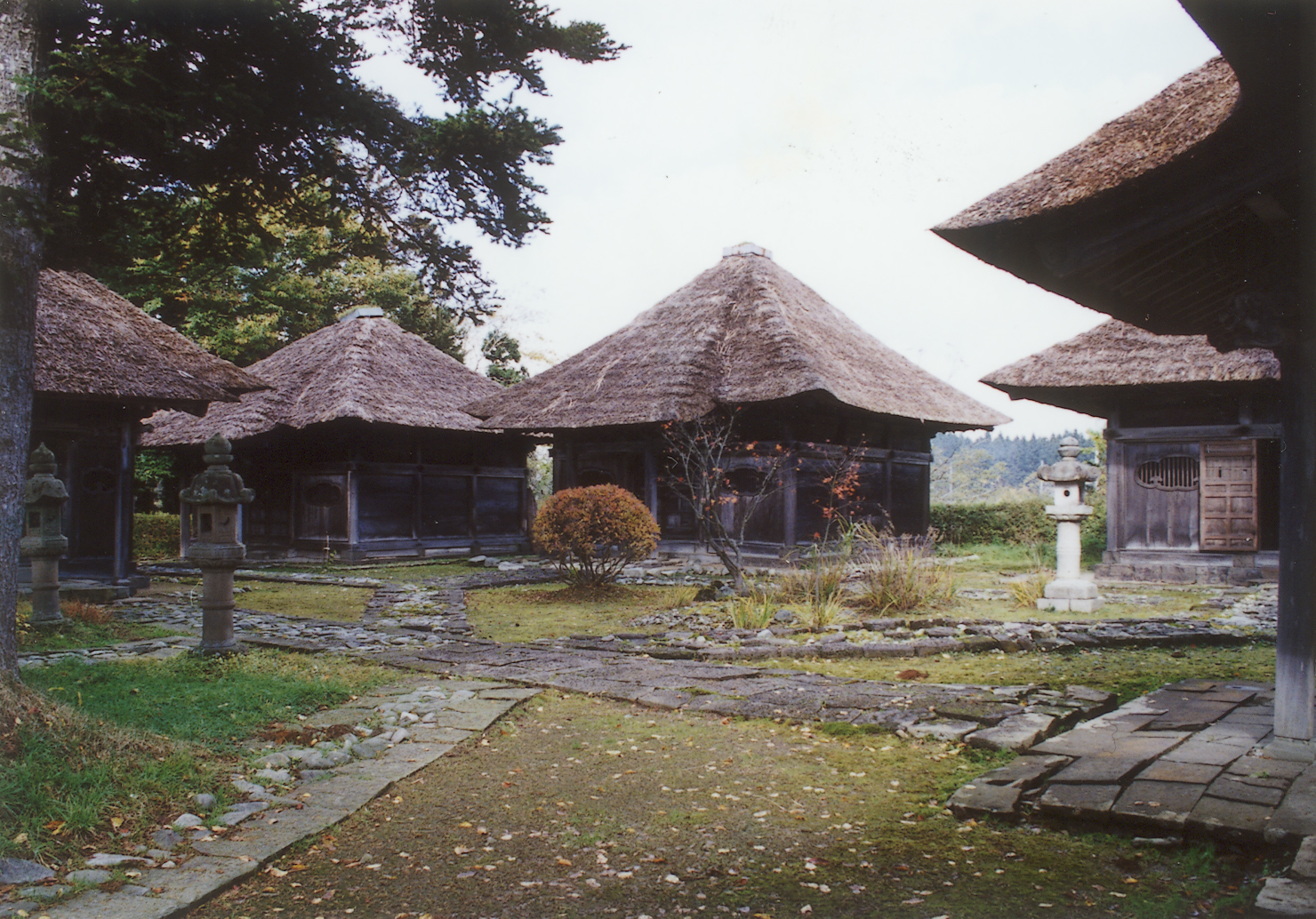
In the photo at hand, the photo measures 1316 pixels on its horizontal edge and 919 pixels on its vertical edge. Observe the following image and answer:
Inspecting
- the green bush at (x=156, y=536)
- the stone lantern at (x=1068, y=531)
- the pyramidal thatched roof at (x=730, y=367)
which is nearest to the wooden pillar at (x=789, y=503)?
the pyramidal thatched roof at (x=730, y=367)

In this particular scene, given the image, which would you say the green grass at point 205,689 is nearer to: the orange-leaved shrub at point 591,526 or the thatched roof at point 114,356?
the orange-leaved shrub at point 591,526

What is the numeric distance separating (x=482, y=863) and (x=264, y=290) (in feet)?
73.0

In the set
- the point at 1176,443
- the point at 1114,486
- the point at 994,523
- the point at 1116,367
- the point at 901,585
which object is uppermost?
the point at 1116,367

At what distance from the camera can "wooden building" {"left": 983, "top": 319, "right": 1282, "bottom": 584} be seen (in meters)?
12.7

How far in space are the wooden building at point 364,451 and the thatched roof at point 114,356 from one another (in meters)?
3.34

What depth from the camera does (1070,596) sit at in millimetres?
9664

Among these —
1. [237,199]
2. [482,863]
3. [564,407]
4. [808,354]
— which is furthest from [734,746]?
[564,407]

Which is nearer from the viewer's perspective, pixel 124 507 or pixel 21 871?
pixel 21 871

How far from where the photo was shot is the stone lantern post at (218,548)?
6508mm

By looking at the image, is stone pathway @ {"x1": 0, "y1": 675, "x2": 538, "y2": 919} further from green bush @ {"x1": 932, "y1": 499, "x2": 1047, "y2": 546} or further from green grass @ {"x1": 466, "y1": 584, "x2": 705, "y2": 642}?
green bush @ {"x1": 932, "y1": 499, "x2": 1047, "y2": 546}

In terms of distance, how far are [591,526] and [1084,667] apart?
239 inches

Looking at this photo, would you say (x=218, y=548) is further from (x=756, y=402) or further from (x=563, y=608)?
(x=756, y=402)

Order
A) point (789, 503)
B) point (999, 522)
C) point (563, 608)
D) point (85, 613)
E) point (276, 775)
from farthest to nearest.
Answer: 1. point (999, 522)
2. point (789, 503)
3. point (563, 608)
4. point (85, 613)
5. point (276, 775)

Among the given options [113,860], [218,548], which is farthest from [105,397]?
[113,860]
